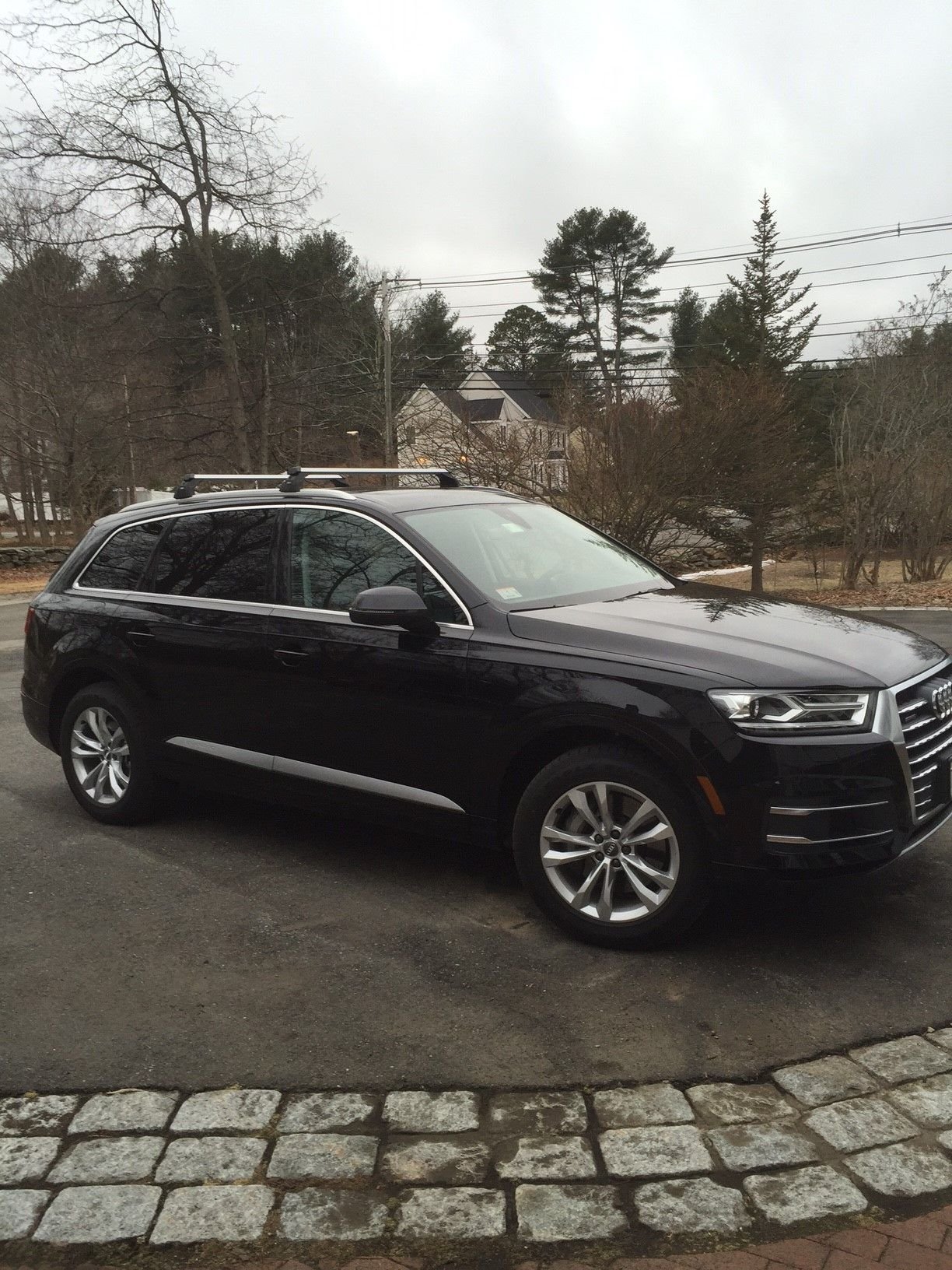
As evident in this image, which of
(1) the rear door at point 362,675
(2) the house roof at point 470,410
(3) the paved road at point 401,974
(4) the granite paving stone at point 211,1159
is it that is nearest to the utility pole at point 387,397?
(2) the house roof at point 470,410

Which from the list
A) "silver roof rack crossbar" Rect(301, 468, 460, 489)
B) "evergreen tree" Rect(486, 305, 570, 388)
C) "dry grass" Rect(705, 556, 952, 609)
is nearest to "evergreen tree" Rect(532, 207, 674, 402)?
"evergreen tree" Rect(486, 305, 570, 388)

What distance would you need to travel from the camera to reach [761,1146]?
8.90ft

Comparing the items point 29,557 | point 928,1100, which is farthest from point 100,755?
point 29,557

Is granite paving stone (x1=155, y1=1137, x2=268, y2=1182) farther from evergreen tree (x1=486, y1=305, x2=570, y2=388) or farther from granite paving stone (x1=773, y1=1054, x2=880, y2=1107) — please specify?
evergreen tree (x1=486, y1=305, x2=570, y2=388)

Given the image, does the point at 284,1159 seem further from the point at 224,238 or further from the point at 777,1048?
the point at 224,238

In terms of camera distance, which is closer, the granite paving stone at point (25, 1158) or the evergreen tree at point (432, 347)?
the granite paving stone at point (25, 1158)

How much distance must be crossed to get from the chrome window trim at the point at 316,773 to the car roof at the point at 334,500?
113 cm

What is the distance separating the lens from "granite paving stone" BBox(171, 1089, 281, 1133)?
2.84 m

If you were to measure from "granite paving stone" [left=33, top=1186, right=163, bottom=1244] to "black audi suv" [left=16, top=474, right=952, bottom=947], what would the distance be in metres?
1.78

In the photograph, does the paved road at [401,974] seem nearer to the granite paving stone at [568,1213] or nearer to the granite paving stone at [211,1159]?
the granite paving stone at [211,1159]

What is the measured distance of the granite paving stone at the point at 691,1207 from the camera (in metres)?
2.45

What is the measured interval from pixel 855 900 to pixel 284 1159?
257 cm

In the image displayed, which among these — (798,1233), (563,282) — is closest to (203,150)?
(798,1233)

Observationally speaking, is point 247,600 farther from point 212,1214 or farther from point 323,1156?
point 212,1214
